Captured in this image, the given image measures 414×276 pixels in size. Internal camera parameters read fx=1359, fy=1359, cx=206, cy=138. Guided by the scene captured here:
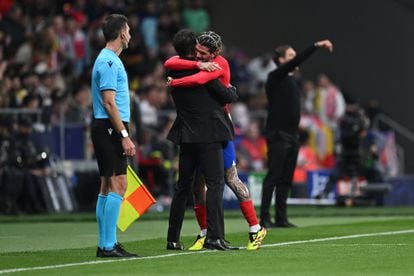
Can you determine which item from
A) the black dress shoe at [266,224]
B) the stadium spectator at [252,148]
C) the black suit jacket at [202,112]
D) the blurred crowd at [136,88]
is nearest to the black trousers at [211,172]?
the black suit jacket at [202,112]

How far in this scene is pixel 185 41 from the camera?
13.7 metres

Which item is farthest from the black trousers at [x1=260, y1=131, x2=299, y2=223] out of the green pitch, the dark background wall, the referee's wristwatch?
the dark background wall

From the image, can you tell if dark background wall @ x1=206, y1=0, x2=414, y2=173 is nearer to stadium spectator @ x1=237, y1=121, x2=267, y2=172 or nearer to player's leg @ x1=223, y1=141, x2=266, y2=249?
stadium spectator @ x1=237, y1=121, x2=267, y2=172

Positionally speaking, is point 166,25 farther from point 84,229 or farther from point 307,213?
point 84,229

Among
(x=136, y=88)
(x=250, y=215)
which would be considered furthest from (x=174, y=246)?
(x=136, y=88)

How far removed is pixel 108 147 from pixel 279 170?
5747 millimetres

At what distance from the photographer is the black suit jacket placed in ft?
44.7

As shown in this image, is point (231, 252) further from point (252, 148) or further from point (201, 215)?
point (252, 148)

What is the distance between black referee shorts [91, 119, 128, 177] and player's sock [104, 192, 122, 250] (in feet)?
0.76

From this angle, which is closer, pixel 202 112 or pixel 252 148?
pixel 202 112

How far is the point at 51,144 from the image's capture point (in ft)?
84.3

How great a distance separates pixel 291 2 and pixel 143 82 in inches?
305

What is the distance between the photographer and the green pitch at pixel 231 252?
1150 centimetres

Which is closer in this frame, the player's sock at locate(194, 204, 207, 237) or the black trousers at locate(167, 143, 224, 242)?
the black trousers at locate(167, 143, 224, 242)
